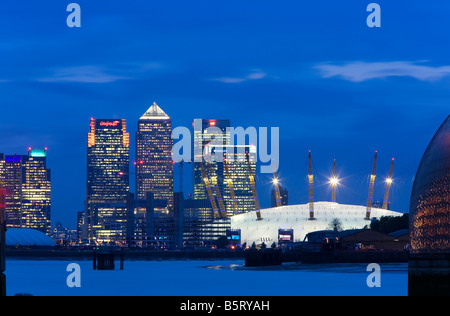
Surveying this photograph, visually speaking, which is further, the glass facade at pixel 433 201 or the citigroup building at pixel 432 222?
the glass facade at pixel 433 201

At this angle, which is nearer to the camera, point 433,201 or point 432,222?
point 432,222

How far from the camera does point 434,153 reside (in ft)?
254

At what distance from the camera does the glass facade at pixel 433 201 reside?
7438cm

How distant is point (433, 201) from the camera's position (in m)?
76.1

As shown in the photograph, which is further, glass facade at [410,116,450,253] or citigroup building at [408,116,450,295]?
glass facade at [410,116,450,253]

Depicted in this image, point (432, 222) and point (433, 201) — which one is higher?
point (433, 201)

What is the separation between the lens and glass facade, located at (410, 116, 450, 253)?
7438 centimetres
